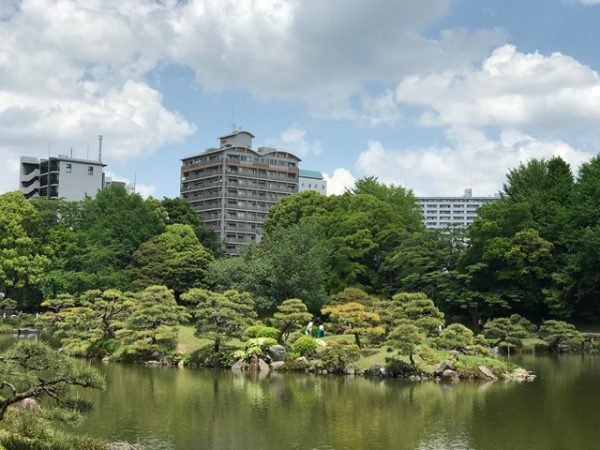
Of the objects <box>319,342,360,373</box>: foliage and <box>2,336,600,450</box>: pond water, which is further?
<box>319,342,360,373</box>: foliage

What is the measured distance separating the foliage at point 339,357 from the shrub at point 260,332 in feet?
12.9

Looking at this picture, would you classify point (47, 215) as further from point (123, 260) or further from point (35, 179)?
point (35, 179)

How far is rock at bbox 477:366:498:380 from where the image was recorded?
1016 inches

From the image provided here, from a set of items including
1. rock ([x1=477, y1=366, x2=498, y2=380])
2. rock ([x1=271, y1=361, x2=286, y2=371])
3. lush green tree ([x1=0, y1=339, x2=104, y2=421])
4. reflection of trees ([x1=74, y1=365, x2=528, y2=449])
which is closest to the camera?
lush green tree ([x1=0, y1=339, x2=104, y2=421])

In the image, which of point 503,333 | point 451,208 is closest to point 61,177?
point 503,333

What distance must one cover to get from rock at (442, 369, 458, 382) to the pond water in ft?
3.51

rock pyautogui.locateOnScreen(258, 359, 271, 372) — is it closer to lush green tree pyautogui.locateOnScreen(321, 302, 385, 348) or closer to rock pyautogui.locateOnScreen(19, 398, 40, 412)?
lush green tree pyautogui.locateOnScreen(321, 302, 385, 348)

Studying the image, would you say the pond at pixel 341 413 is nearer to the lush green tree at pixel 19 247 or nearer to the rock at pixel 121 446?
the rock at pixel 121 446

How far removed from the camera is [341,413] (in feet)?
60.7

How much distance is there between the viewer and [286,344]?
31.3 meters

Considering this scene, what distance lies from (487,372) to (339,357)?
6.16 metres

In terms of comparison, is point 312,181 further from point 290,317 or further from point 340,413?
point 340,413

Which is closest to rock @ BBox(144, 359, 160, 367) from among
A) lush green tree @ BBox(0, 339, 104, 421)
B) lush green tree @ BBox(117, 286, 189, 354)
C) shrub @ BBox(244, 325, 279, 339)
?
lush green tree @ BBox(117, 286, 189, 354)

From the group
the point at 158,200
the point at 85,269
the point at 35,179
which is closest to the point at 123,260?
the point at 85,269
